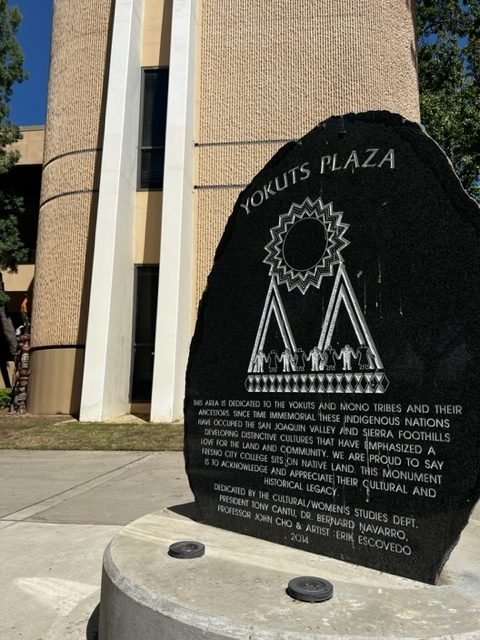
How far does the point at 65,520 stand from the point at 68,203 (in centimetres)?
1184

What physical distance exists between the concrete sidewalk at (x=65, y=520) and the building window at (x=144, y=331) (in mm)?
5183

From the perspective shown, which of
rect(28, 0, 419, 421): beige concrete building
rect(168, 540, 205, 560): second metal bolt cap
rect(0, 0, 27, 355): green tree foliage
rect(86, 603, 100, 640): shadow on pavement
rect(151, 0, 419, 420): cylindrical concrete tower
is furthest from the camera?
rect(0, 0, 27, 355): green tree foliage

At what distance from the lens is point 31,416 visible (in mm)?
15062

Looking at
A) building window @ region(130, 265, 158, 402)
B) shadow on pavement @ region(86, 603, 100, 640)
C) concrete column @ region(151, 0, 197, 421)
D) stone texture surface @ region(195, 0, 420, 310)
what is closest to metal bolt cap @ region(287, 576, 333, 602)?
shadow on pavement @ region(86, 603, 100, 640)

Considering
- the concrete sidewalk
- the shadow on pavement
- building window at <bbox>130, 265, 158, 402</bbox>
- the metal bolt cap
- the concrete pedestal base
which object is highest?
building window at <bbox>130, 265, 158, 402</bbox>

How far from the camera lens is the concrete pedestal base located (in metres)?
2.17

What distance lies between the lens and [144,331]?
50.0 feet

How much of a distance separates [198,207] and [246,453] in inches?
489

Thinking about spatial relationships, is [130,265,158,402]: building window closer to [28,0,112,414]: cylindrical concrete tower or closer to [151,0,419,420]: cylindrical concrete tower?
[151,0,419,420]: cylindrical concrete tower

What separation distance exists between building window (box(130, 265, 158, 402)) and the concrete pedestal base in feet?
39.2

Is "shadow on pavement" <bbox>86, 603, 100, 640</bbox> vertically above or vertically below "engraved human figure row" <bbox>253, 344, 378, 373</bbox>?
below

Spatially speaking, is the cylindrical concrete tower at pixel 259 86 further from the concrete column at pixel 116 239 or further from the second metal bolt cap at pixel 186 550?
the second metal bolt cap at pixel 186 550

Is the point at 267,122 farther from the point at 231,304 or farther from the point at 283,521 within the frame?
the point at 283,521

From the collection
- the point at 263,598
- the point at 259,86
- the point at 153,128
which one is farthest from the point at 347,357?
the point at 153,128
